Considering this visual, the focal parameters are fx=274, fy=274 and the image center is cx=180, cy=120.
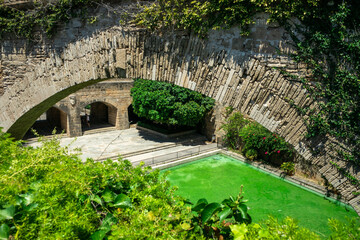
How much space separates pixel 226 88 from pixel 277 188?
20.0ft

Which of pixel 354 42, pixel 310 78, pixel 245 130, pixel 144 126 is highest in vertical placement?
pixel 354 42

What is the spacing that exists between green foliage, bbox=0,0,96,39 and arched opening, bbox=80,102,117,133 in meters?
9.24

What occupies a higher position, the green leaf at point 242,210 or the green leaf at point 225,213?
the green leaf at point 242,210

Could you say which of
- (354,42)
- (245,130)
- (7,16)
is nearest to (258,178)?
(245,130)

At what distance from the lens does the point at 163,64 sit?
11.3 feet

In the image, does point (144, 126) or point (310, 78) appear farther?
point (144, 126)

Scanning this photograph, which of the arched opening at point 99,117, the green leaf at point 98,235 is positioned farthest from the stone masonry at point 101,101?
the green leaf at point 98,235

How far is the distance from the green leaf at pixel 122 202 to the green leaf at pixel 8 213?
0.49 metres

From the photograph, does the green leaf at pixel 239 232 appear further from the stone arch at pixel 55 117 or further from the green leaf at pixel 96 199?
the stone arch at pixel 55 117

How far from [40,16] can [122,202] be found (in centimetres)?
389

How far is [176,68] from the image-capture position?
3336 millimetres

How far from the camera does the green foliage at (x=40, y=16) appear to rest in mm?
3965

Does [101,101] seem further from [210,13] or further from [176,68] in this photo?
[210,13]

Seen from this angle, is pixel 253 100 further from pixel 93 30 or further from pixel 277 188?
pixel 277 188
